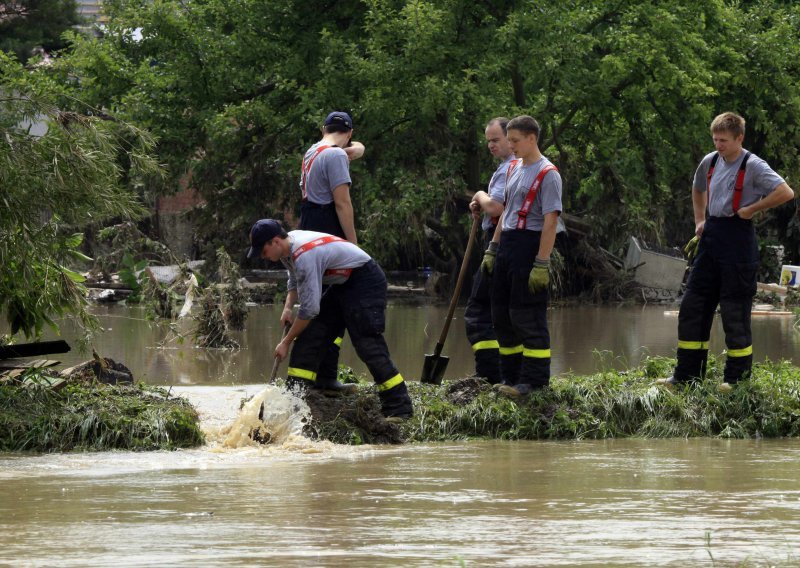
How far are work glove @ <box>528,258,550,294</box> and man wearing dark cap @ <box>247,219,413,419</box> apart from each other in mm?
1027

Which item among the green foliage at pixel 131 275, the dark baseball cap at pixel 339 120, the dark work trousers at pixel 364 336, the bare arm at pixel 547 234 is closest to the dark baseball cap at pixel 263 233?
the dark work trousers at pixel 364 336

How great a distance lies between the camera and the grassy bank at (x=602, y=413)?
8695 mm

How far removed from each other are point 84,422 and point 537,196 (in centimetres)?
345

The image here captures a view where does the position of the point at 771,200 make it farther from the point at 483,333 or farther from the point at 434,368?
the point at 434,368

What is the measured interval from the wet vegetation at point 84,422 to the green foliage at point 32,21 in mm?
27982

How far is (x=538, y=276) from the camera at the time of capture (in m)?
8.89

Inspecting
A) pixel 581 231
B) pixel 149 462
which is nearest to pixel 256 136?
pixel 581 231

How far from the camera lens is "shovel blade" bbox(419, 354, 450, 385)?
1020 centimetres

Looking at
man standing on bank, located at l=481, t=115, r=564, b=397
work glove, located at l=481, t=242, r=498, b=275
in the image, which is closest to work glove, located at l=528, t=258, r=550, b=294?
man standing on bank, located at l=481, t=115, r=564, b=397

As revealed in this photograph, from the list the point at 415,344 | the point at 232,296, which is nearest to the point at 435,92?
the point at 232,296

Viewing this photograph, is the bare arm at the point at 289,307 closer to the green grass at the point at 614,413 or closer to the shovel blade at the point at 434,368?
the green grass at the point at 614,413

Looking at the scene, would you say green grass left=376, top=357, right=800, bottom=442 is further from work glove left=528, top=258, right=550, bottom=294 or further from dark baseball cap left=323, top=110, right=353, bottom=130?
dark baseball cap left=323, top=110, right=353, bottom=130

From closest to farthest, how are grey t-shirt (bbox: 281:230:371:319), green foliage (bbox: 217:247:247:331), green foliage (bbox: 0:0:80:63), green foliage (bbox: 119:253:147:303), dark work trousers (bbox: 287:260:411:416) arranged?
grey t-shirt (bbox: 281:230:371:319), dark work trousers (bbox: 287:260:411:416), green foliage (bbox: 217:247:247:331), green foliage (bbox: 119:253:147:303), green foliage (bbox: 0:0:80:63)

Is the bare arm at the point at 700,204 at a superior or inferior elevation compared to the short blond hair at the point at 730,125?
inferior
